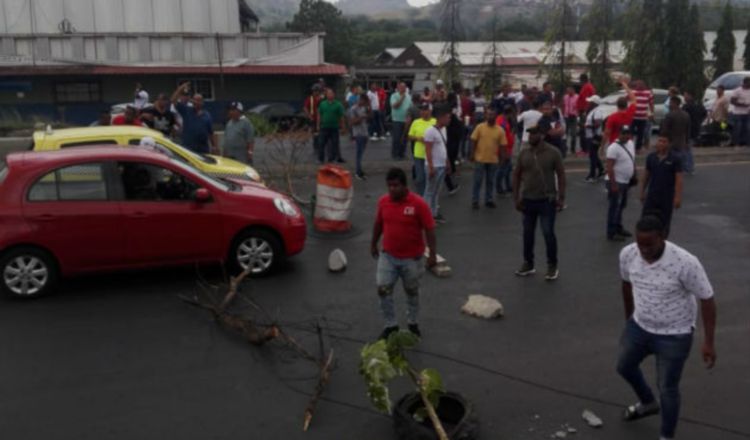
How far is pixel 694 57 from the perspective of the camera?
119 feet

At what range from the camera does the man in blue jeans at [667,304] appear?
5015mm

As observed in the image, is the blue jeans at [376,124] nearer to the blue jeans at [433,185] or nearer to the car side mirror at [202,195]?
the blue jeans at [433,185]

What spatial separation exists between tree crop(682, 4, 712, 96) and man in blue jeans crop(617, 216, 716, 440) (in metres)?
33.9

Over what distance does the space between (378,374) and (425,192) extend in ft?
22.3

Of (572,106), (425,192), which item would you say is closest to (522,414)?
(425,192)

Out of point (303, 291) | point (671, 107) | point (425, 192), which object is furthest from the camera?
point (671, 107)

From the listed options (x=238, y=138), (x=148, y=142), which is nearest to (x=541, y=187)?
(x=148, y=142)

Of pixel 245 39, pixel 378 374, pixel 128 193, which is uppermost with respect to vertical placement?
pixel 245 39

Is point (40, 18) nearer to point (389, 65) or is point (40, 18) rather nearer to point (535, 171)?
point (389, 65)

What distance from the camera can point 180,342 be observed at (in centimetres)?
741

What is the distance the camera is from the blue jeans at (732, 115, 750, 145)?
18859 millimetres

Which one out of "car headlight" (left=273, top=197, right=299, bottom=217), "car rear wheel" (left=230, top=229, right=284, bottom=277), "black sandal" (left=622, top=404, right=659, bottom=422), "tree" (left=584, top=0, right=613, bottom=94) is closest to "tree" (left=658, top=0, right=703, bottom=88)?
"tree" (left=584, top=0, right=613, bottom=94)

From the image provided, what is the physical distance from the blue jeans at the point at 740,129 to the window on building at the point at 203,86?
80.8 feet

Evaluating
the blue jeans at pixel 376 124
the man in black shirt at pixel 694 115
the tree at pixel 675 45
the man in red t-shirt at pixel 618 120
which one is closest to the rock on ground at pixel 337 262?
Result: the man in red t-shirt at pixel 618 120
